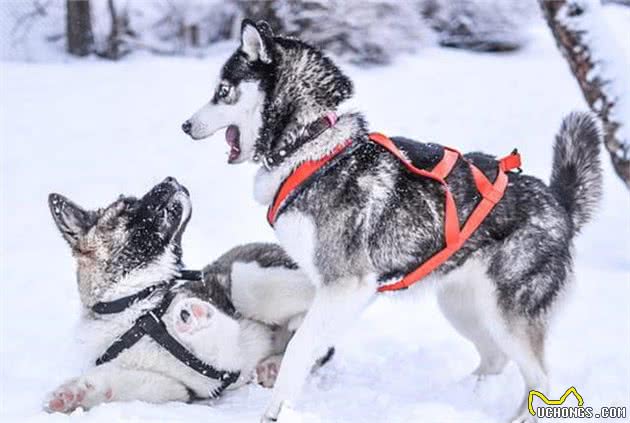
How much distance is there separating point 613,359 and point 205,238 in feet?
11.9

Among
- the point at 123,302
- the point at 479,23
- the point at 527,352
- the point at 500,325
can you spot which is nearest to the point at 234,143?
the point at 123,302

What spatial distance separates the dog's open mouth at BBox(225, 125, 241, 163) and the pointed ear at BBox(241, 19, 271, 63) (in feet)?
1.13

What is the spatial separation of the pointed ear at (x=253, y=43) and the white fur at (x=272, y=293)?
1.12 m

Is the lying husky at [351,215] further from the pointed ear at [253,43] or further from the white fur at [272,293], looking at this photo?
the white fur at [272,293]

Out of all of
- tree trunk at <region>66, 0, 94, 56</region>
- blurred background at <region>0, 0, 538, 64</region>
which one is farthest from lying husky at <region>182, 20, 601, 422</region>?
tree trunk at <region>66, 0, 94, 56</region>

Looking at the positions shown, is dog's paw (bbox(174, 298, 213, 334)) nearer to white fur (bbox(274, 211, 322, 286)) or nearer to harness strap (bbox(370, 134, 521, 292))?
white fur (bbox(274, 211, 322, 286))

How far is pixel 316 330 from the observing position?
374 centimetres

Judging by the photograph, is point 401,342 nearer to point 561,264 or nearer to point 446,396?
point 446,396

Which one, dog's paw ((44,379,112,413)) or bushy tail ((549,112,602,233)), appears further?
bushy tail ((549,112,602,233))

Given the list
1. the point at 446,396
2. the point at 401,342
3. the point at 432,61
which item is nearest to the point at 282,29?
the point at 432,61

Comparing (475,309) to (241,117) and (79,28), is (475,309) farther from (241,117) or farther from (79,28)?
(79,28)

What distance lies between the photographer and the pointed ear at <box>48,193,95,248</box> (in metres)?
4.05

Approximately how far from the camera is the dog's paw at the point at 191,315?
3871 millimetres

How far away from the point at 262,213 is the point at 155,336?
400cm
